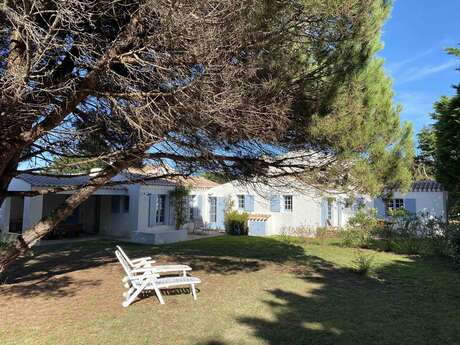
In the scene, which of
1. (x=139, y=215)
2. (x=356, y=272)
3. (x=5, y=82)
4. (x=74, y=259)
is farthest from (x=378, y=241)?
(x=5, y=82)

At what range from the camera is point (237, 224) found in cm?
2330

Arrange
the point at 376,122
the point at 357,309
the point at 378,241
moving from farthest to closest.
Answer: the point at 378,241 < the point at 376,122 < the point at 357,309

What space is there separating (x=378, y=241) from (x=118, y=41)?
655 inches

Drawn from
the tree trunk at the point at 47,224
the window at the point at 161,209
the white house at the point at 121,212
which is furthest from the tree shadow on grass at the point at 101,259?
the window at the point at 161,209

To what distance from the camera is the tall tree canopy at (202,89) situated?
5.80 meters

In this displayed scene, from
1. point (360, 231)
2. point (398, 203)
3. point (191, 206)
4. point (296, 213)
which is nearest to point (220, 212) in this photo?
point (191, 206)

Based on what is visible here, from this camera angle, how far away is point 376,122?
7.96 metres

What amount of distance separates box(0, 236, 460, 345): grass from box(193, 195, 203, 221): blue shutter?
1379 cm

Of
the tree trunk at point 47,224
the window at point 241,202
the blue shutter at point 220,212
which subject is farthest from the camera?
the blue shutter at point 220,212

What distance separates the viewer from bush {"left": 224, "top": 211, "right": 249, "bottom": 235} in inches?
918

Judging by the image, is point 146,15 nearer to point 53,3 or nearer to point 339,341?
point 53,3

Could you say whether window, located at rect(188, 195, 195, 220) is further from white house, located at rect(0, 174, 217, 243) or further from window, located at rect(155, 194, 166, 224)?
window, located at rect(155, 194, 166, 224)

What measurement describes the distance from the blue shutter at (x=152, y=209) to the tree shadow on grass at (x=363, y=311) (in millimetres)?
12216

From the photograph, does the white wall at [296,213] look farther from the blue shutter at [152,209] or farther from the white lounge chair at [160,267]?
the white lounge chair at [160,267]
